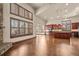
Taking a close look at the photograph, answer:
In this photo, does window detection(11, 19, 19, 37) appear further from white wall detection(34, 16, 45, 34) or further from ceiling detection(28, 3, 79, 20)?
ceiling detection(28, 3, 79, 20)

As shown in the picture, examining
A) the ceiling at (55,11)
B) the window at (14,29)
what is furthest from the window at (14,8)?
the ceiling at (55,11)

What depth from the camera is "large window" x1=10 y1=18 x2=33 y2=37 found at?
4371 mm

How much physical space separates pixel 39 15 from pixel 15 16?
1018 mm

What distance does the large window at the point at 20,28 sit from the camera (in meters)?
4.37

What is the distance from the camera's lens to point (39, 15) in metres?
4.74

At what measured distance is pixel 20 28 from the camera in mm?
4637

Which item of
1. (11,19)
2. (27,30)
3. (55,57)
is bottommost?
(55,57)

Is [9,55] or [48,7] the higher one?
[48,7]

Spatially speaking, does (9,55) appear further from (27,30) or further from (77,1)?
(77,1)

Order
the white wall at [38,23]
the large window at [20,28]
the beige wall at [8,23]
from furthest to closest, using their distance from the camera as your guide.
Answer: the white wall at [38,23]
the large window at [20,28]
the beige wall at [8,23]

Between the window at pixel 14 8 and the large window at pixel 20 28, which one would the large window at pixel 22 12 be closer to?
the window at pixel 14 8

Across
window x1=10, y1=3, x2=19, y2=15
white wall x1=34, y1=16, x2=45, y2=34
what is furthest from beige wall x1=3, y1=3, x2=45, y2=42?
window x1=10, y1=3, x2=19, y2=15

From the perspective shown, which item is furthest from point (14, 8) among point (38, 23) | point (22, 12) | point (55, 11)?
point (55, 11)

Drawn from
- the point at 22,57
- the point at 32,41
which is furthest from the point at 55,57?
the point at 32,41
